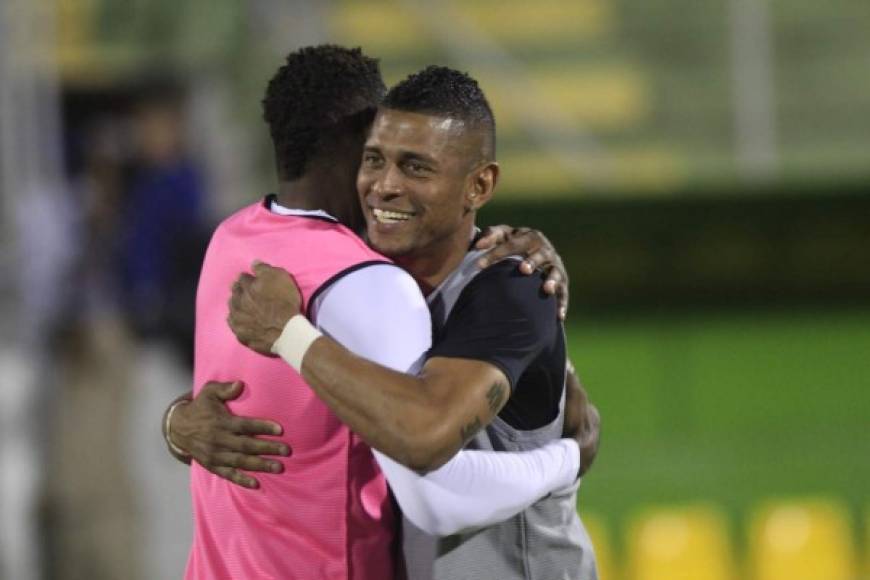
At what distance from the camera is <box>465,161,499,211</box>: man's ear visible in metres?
3.46

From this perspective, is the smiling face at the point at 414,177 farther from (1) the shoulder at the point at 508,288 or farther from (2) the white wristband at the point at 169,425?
(2) the white wristband at the point at 169,425

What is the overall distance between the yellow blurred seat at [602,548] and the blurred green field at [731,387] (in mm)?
841

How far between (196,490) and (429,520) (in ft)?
2.06

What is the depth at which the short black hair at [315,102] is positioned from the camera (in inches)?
137

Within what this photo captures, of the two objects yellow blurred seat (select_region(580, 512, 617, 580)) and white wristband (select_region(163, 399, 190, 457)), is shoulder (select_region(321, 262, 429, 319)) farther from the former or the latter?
yellow blurred seat (select_region(580, 512, 617, 580))

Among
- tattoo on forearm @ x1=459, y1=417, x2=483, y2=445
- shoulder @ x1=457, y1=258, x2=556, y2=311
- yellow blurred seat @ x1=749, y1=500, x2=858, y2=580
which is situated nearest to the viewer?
tattoo on forearm @ x1=459, y1=417, x2=483, y2=445

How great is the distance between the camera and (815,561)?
8219 mm

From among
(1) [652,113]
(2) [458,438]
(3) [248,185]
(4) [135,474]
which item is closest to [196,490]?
(2) [458,438]

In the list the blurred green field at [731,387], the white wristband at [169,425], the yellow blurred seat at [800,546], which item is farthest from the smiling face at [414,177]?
the blurred green field at [731,387]

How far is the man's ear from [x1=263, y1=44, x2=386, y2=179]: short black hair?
25 cm

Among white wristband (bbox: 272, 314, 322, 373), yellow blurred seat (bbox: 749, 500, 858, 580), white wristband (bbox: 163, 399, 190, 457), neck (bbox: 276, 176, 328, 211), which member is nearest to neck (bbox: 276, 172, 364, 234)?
neck (bbox: 276, 176, 328, 211)

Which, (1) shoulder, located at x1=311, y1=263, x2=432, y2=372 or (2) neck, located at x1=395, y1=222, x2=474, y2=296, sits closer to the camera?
(1) shoulder, located at x1=311, y1=263, x2=432, y2=372

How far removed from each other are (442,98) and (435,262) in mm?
327

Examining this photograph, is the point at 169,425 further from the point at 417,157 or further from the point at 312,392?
the point at 417,157
